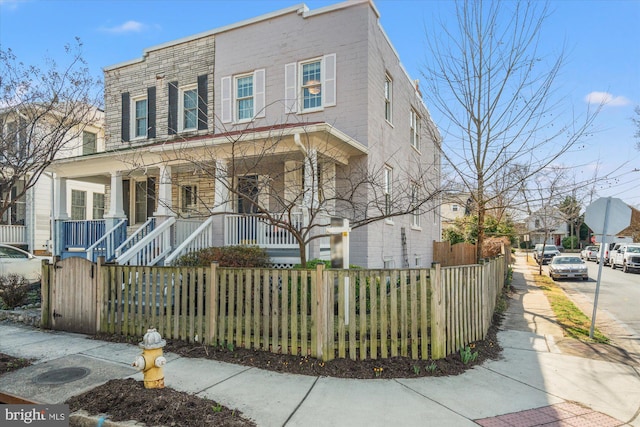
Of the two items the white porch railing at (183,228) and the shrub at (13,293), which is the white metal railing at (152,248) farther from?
the shrub at (13,293)

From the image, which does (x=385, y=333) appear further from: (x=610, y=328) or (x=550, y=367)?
(x=610, y=328)

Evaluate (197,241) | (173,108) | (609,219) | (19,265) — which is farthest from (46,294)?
(609,219)

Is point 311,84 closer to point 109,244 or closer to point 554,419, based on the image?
point 109,244

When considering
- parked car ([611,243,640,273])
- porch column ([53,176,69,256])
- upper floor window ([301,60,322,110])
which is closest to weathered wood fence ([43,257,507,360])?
upper floor window ([301,60,322,110])

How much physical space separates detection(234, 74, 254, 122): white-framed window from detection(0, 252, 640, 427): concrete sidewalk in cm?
903

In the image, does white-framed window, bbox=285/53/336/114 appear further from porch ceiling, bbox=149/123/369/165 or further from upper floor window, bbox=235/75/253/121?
porch ceiling, bbox=149/123/369/165

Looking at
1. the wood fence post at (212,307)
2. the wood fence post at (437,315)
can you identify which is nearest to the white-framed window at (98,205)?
the wood fence post at (212,307)

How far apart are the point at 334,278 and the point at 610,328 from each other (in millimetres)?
7714

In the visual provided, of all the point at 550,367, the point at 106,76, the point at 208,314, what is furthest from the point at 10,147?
the point at 550,367

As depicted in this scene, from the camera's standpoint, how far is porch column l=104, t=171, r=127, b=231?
12.6 m

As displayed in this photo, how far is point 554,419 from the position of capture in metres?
4.14

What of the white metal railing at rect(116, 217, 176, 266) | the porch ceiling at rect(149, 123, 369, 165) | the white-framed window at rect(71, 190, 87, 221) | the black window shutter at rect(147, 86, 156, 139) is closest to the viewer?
the porch ceiling at rect(149, 123, 369, 165)

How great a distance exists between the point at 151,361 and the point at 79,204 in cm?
2040

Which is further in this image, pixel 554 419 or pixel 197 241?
pixel 197 241
